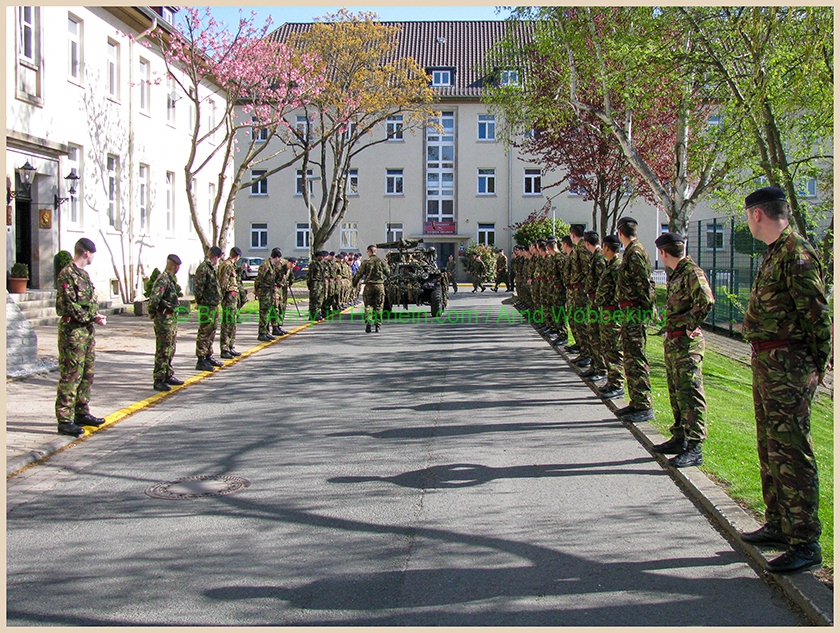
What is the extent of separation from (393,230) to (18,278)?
1349 inches

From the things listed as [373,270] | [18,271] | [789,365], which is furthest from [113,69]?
[789,365]

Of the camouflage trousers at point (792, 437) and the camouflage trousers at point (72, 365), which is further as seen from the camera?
the camouflage trousers at point (72, 365)

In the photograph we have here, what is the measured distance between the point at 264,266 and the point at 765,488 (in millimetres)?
13603

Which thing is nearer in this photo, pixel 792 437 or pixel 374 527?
pixel 792 437

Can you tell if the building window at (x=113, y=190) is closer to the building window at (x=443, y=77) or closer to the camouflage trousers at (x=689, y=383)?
the camouflage trousers at (x=689, y=383)

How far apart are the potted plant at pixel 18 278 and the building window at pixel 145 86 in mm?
10859

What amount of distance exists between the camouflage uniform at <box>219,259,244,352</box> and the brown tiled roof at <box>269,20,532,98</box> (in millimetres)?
40092

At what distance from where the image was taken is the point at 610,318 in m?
10.1

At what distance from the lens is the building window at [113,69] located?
27495 mm

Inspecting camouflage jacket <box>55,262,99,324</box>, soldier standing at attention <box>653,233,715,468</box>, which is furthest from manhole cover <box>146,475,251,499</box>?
soldier standing at attention <box>653,233,715,468</box>

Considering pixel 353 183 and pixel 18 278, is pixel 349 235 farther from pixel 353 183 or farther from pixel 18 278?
pixel 18 278

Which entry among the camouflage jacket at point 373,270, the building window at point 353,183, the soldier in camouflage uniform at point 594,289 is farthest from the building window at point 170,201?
the soldier in camouflage uniform at point 594,289

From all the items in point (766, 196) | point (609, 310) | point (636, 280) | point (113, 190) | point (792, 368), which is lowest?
point (792, 368)

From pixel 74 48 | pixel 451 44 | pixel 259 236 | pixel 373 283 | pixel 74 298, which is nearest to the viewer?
pixel 74 298
